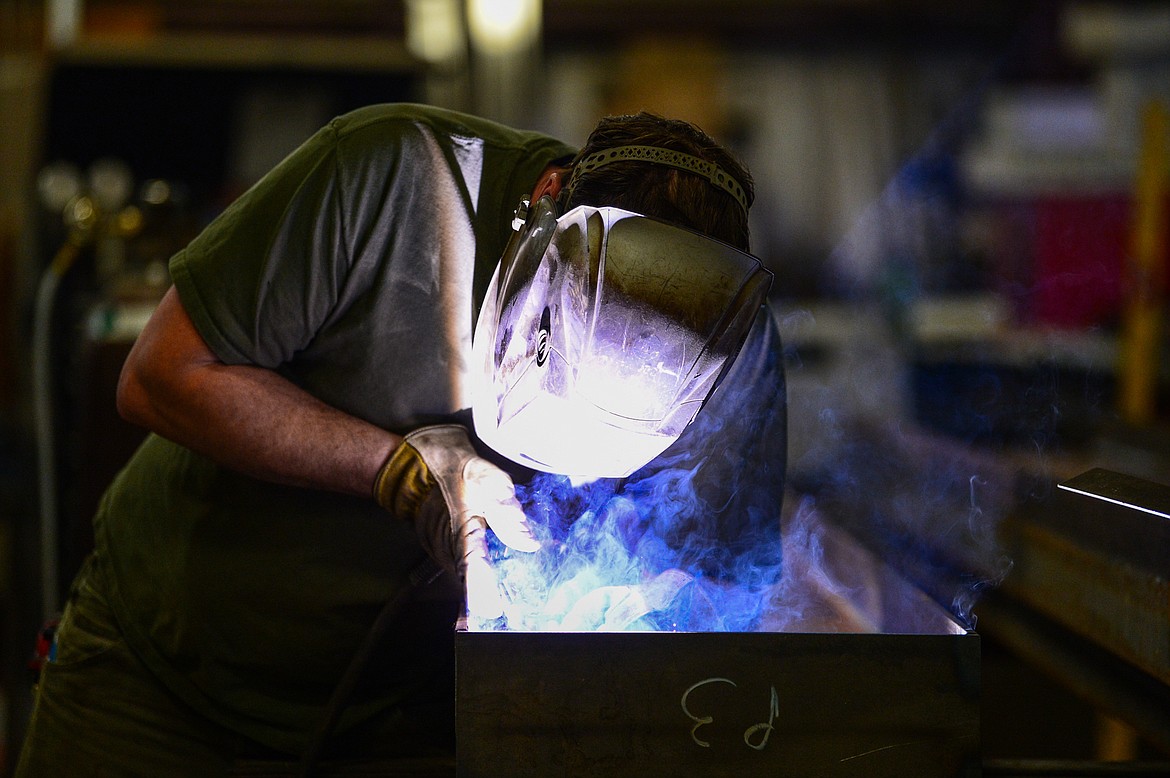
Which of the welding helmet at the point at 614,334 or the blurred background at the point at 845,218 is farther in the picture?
→ the blurred background at the point at 845,218

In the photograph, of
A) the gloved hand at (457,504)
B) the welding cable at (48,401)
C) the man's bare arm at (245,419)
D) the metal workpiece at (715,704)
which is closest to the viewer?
the metal workpiece at (715,704)

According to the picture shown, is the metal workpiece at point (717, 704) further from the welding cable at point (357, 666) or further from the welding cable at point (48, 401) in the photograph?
the welding cable at point (48, 401)

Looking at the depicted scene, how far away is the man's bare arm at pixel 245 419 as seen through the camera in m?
1.19

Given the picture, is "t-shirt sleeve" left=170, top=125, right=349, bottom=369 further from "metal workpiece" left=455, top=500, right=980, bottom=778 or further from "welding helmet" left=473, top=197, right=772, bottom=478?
"metal workpiece" left=455, top=500, right=980, bottom=778

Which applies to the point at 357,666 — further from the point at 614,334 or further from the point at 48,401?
the point at 48,401

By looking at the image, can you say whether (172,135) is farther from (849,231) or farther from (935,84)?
(935,84)

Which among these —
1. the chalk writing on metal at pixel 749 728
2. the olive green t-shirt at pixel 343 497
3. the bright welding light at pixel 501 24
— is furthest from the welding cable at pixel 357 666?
the bright welding light at pixel 501 24

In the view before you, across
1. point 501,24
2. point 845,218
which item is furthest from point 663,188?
point 845,218

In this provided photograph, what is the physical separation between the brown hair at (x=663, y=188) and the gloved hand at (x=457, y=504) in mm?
327

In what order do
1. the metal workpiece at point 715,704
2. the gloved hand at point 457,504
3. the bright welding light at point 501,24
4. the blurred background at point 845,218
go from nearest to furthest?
1. the metal workpiece at point 715,704
2. the gloved hand at point 457,504
3. the blurred background at point 845,218
4. the bright welding light at point 501,24

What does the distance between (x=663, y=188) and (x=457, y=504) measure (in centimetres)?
42

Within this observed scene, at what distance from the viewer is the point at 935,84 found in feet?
20.5

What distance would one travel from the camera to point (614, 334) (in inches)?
39.3

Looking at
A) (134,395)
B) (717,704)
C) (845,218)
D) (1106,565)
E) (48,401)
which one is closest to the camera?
(717,704)
